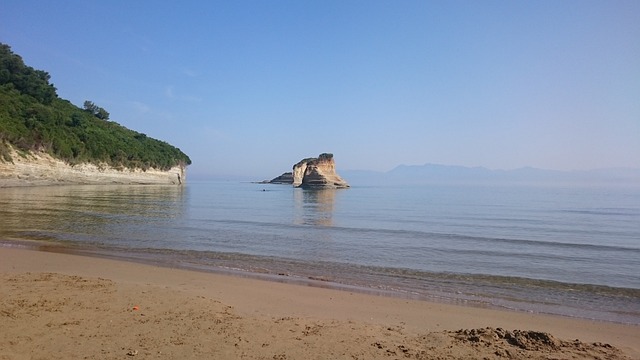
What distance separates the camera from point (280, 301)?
841 cm

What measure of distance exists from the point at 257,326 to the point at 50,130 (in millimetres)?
73489

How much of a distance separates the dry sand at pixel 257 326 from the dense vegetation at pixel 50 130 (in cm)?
5662

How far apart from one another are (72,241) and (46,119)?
6474 centimetres

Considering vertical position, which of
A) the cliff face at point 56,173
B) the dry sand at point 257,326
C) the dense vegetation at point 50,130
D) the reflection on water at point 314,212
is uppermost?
the dense vegetation at point 50,130

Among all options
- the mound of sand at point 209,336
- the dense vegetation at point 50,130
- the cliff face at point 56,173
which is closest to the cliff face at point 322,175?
the dense vegetation at point 50,130

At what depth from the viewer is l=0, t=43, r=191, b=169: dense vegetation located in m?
60.5

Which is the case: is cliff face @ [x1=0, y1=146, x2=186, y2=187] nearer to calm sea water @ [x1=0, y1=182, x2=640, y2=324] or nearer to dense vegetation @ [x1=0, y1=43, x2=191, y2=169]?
dense vegetation @ [x1=0, y1=43, x2=191, y2=169]

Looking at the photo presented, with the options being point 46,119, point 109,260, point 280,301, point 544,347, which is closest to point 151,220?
point 109,260

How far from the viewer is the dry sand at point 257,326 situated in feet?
17.8

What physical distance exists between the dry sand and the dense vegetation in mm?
56616

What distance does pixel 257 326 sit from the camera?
21.1ft

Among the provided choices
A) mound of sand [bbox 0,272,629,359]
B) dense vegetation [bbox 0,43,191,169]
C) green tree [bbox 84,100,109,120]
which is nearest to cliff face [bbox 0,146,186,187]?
dense vegetation [bbox 0,43,191,169]

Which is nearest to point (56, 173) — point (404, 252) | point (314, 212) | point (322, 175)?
point (314, 212)

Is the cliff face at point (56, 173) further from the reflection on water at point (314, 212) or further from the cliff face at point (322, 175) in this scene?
the cliff face at point (322, 175)
